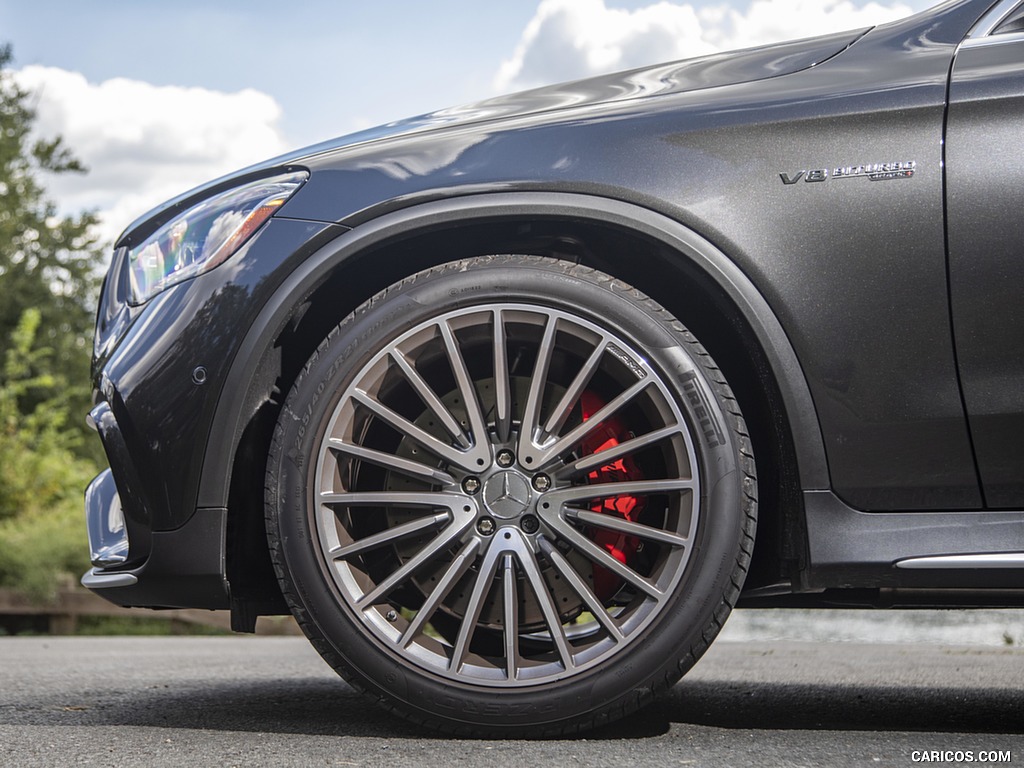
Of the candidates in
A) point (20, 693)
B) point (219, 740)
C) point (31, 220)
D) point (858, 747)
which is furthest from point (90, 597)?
point (31, 220)

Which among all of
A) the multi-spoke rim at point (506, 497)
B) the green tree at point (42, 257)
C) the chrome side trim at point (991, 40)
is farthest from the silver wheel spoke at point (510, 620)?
the green tree at point (42, 257)

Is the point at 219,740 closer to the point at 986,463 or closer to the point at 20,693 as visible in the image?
the point at 20,693

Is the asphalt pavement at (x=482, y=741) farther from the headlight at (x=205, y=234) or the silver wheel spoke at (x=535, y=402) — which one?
the headlight at (x=205, y=234)

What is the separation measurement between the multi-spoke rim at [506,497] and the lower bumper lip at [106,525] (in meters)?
0.51

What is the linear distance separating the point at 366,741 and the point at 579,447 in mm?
715

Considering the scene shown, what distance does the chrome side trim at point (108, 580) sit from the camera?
95.0 inches

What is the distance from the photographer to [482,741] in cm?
226

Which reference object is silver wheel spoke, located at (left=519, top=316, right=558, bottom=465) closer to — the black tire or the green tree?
the black tire

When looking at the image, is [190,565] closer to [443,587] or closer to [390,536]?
[390,536]

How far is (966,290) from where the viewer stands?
2227 mm

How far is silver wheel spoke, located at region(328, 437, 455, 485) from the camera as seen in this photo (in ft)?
7.50

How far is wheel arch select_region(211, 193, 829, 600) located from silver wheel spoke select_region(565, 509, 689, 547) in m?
0.25

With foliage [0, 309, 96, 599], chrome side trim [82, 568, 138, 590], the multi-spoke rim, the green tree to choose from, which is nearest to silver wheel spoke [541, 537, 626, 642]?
the multi-spoke rim

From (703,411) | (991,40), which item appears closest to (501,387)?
(703,411)
